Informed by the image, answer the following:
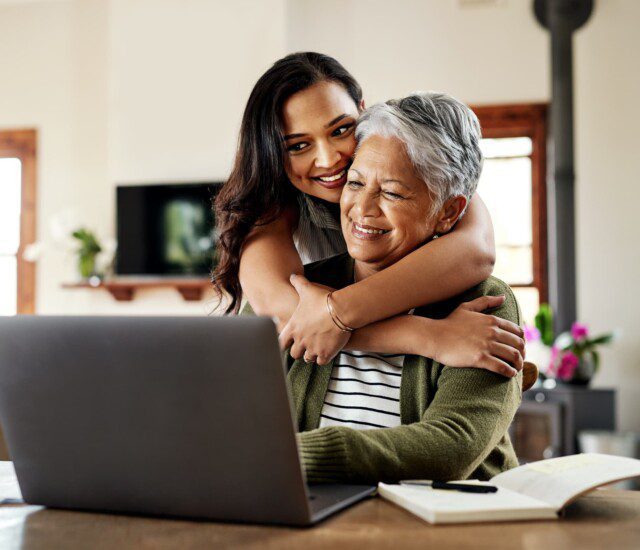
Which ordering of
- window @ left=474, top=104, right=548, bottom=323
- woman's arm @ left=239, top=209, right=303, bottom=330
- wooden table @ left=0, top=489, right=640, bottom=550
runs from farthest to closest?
1. window @ left=474, top=104, right=548, bottom=323
2. woman's arm @ left=239, top=209, right=303, bottom=330
3. wooden table @ left=0, top=489, right=640, bottom=550

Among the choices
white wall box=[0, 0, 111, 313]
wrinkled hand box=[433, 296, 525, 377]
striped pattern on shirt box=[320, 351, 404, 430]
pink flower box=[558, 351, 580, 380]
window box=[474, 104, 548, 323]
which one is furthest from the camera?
white wall box=[0, 0, 111, 313]

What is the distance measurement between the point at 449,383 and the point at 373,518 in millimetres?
402

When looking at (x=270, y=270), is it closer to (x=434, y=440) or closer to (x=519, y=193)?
(x=434, y=440)

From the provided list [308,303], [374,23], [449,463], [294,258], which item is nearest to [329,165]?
[294,258]

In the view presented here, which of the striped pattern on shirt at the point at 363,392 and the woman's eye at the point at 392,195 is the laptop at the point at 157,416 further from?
the woman's eye at the point at 392,195

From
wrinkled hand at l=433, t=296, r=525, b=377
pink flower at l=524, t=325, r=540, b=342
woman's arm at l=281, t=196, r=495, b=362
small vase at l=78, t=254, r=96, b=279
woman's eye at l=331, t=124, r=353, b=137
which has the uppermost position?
woman's eye at l=331, t=124, r=353, b=137

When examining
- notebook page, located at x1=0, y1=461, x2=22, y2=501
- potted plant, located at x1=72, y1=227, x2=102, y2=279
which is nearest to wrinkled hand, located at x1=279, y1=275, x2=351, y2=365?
notebook page, located at x1=0, y1=461, x2=22, y2=501

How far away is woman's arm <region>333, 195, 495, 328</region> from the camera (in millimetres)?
1346

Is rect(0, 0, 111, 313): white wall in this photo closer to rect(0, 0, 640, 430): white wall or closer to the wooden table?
rect(0, 0, 640, 430): white wall

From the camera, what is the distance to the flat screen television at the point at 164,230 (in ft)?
18.5

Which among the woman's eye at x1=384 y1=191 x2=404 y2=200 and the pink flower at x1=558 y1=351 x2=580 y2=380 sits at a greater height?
the woman's eye at x1=384 y1=191 x2=404 y2=200

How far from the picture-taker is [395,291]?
1354 mm

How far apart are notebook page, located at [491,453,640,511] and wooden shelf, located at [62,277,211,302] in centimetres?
459

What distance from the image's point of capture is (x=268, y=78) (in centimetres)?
162
